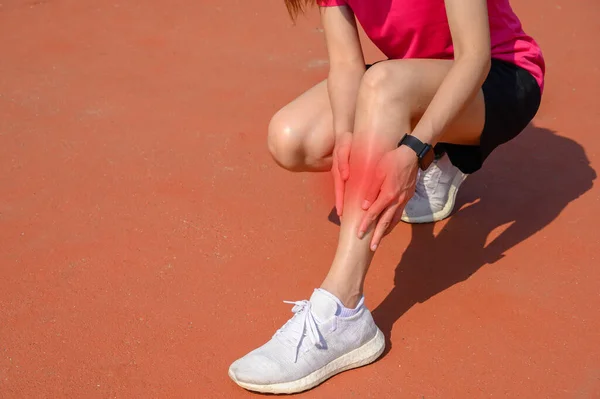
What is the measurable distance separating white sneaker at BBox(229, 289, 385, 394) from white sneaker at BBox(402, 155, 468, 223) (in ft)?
2.41

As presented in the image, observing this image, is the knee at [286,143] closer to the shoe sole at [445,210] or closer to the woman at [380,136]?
the woman at [380,136]

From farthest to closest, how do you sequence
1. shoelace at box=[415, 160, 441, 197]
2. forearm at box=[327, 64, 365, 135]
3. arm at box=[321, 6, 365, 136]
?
shoelace at box=[415, 160, 441, 197]
arm at box=[321, 6, 365, 136]
forearm at box=[327, 64, 365, 135]

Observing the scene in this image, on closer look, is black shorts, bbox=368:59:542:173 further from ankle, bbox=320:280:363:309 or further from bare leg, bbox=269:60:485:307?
ankle, bbox=320:280:363:309

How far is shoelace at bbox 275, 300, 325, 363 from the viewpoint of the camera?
197 centimetres

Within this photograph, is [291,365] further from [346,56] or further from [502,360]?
[346,56]

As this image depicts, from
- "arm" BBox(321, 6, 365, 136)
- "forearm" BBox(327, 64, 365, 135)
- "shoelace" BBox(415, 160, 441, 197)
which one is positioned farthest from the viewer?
"shoelace" BBox(415, 160, 441, 197)

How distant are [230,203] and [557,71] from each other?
78.8 inches

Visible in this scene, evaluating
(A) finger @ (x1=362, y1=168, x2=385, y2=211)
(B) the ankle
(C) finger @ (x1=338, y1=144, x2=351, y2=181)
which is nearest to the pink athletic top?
(C) finger @ (x1=338, y1=144, x2=351, y2=181)

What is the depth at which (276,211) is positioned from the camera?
278cm

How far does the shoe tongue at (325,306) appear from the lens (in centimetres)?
199

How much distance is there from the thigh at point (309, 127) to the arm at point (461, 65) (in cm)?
51

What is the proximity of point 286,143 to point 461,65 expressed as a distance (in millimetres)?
652

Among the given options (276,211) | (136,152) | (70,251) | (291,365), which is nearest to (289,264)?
(276,211)

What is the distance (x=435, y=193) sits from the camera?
2.67 metres
